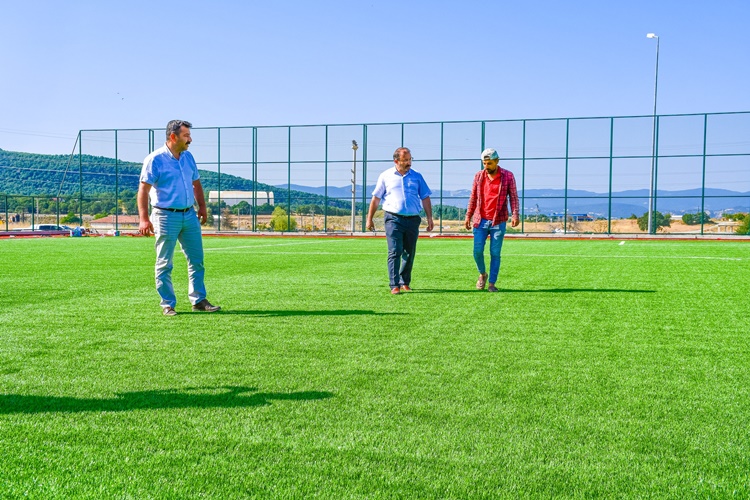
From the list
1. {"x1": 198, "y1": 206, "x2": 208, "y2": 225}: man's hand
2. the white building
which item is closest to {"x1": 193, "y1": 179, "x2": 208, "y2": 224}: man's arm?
{"x1": 198, "y1": 206, "x2": 208, "y2": 225}: man's hand

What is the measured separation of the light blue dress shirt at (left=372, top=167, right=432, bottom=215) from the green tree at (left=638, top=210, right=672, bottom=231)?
2814 centimetres

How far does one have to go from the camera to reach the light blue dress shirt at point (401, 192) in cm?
845

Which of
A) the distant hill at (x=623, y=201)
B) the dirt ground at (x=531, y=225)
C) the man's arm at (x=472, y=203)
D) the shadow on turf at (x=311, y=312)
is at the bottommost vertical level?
the shadow on turf at (x=311, y=312)

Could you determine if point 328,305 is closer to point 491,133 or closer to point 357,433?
point 357,433

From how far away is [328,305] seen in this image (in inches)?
280

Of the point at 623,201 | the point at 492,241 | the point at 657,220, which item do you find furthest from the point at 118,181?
the point at 492,241

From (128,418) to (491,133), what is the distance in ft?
113

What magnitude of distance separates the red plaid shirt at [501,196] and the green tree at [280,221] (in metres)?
30.8

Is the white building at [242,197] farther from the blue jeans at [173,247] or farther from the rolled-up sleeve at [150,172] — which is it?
the rolled-up sleeve at [150,172]

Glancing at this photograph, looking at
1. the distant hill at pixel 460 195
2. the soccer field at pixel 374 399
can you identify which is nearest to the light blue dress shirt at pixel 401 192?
the soccer field at pixel 374 399

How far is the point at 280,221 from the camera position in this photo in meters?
39.4

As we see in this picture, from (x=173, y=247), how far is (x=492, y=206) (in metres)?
3.80

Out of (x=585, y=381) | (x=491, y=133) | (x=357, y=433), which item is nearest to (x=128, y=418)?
(x=357, y=433)

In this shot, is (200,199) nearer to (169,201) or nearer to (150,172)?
(169,201)
